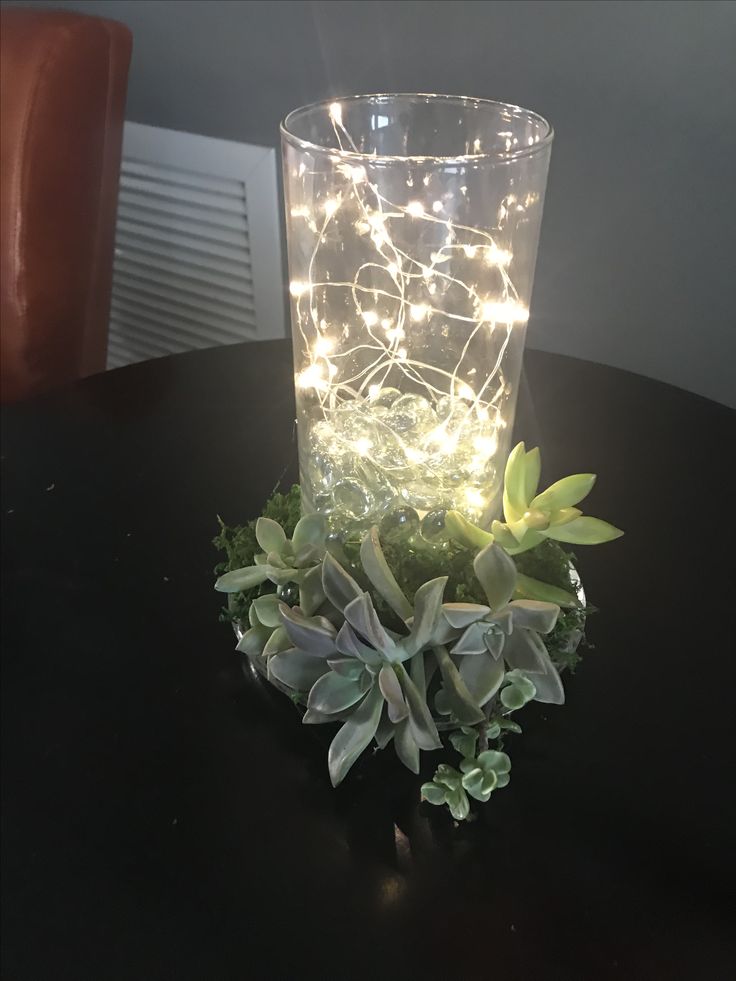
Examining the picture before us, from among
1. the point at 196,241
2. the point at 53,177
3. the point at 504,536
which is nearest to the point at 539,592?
the point at 504,536

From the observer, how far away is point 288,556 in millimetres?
530

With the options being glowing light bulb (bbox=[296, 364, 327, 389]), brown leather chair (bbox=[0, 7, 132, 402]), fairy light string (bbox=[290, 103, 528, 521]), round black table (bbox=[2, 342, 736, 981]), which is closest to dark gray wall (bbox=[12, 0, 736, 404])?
brown leather chair (bbox=[0, 7, 132, 402])

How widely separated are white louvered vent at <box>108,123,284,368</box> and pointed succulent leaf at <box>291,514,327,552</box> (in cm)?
91

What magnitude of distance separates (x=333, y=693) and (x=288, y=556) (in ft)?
0.34

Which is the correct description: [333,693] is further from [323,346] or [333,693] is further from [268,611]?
[323,346]

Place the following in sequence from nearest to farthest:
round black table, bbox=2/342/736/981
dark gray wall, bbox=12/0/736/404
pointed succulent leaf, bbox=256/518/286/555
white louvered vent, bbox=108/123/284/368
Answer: round black table, bbox=2/342/736/981 → pointed succulent leaf, bbox=256/518/286/555 → dark gray wall, bbox=12/0/736/404 → white louvered vent, bbox=108/123/284/368

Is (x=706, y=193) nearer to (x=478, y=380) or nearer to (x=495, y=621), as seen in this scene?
(x=478, y=380)

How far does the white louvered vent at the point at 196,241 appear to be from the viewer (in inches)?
51.6

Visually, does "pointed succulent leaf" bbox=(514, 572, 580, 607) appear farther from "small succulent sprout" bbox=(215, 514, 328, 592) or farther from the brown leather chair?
the brown leather chair

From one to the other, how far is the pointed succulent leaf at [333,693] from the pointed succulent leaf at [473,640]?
0.06m

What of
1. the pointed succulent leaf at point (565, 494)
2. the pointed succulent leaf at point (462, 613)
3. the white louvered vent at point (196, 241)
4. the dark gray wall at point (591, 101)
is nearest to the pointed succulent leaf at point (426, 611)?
the pointed succulent leaf at point (462, 613)

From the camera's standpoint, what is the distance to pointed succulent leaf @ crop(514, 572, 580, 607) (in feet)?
1.68

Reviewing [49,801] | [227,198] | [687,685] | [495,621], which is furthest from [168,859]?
[227,198]

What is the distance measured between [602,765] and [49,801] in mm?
334
